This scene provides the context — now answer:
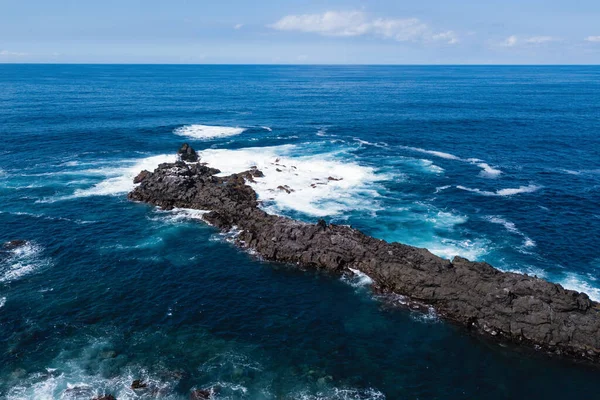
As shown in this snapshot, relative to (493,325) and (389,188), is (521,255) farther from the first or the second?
(389,188)

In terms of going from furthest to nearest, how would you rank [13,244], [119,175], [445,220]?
[119,175], [445,220], [13,244]

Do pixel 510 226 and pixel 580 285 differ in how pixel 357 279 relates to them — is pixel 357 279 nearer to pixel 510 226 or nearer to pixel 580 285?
pixel 580 285

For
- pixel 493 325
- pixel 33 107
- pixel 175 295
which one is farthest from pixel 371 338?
pixel 33 107

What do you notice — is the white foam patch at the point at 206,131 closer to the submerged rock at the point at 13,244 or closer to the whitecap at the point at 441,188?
the submerged rock at the point at 13,244

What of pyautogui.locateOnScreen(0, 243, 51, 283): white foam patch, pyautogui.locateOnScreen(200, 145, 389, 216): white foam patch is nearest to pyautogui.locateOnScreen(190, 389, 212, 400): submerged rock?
pyautogui.locateOnScreen(0, 243, 51, 283): white foam patch

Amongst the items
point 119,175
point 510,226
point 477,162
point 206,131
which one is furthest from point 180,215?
point 477,162

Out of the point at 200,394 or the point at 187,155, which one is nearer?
the point at 200,394
